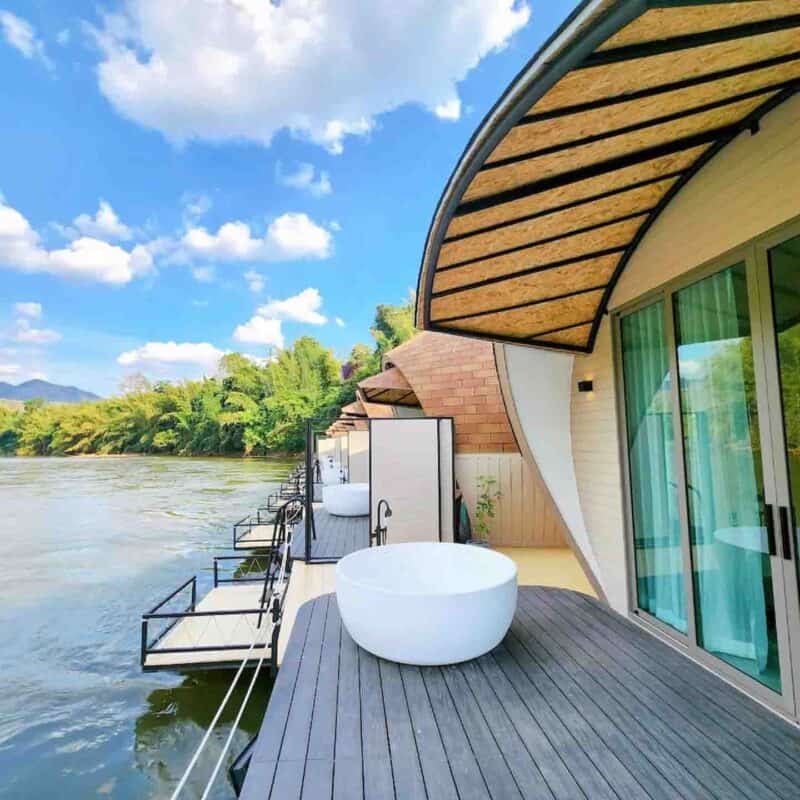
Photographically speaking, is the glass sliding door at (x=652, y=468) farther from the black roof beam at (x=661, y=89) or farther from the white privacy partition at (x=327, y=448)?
the white privacy partition at (x=327, y=448)

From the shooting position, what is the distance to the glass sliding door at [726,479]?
2.16m

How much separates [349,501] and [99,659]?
4.52m

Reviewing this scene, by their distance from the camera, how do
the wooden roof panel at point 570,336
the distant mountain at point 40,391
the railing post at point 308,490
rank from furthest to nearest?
the distant mountain at point 40,391, the railing post at point 308,490, the wooden roof panel at point 570,336

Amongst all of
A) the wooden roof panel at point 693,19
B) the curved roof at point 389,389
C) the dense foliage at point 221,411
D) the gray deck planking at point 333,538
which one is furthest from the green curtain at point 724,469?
the dense foliage at point 221,411

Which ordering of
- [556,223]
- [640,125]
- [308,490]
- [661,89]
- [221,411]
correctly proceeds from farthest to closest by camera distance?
[221,411] < [308,490] < [556,223] < [640,125] < [661,89]

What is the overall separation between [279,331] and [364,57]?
4838 centimetres

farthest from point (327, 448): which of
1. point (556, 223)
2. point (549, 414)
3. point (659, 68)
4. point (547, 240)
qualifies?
point (659, 68)

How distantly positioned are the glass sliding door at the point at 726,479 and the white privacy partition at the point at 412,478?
3314 mm

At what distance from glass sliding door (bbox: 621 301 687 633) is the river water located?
434cm

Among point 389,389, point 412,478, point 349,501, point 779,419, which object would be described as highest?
point 389,389

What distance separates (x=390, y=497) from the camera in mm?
5703

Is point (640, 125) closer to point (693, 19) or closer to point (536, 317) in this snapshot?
point (693, 19)

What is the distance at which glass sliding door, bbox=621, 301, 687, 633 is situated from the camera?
2.80 m

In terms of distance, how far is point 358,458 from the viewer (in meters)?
10.3
